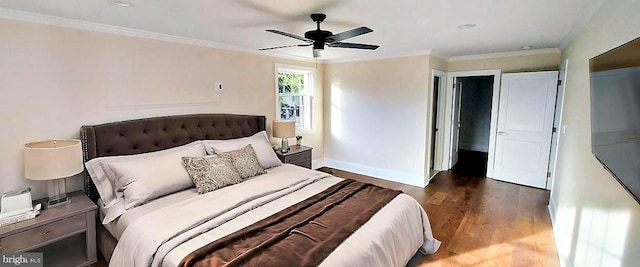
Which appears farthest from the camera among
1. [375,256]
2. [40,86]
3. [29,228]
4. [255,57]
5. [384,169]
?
[384,169]

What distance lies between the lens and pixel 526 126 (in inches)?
179

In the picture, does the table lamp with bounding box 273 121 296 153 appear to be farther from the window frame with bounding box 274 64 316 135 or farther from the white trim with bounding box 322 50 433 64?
the white trim with bounding box 322 50 433 64

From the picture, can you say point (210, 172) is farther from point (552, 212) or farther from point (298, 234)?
point (552, 212)

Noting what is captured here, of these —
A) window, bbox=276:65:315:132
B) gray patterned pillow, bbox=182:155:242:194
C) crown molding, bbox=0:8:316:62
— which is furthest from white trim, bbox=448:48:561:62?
gray patterned pillow, bbox=182:155:242:194

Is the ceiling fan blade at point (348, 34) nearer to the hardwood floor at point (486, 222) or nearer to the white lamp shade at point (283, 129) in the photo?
the white lamp shade at point (283, 129)

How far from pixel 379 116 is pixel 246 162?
2.70 meters

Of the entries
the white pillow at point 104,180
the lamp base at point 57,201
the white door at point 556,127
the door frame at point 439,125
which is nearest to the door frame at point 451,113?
the door frame at point 439,125

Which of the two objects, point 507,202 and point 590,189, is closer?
point 590,189

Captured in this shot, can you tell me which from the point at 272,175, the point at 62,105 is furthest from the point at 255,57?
the point at 62,105

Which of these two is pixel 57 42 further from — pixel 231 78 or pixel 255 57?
pixel 255 57

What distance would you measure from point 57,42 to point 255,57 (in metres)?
2.20

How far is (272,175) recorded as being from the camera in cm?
307

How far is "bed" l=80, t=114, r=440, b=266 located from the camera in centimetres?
181

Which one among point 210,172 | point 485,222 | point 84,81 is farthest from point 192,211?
point 485,222
